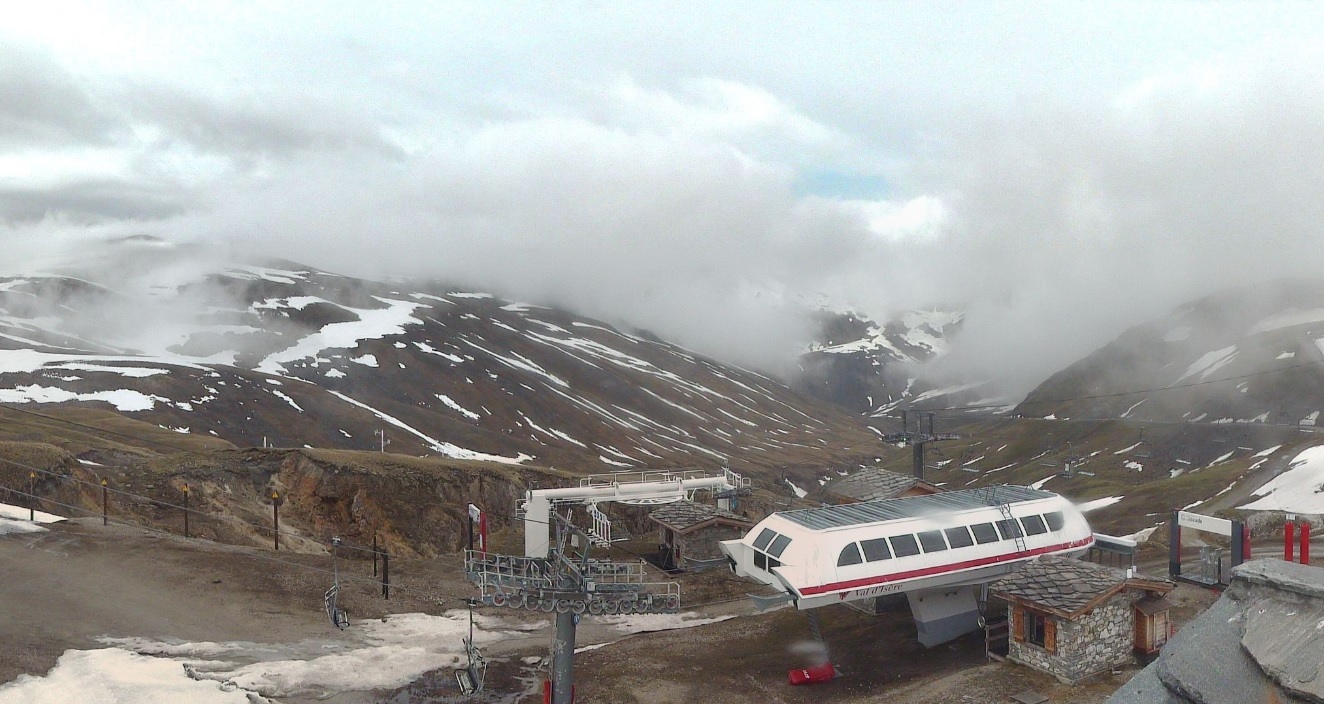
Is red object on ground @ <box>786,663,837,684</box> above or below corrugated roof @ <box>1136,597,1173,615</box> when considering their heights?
below

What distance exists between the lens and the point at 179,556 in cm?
4525

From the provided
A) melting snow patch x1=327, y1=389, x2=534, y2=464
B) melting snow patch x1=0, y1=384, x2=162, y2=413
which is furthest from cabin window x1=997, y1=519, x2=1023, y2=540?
melting snow patch x1=0, y1=384, x2=162, y2=413

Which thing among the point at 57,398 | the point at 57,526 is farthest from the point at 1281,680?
the point at 57,398

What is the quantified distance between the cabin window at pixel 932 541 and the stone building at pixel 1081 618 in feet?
10.7

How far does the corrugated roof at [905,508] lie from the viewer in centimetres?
3838

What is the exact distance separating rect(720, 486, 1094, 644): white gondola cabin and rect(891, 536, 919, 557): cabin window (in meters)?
0.04

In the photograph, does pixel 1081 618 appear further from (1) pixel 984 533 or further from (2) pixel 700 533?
(2) pixel 700 533

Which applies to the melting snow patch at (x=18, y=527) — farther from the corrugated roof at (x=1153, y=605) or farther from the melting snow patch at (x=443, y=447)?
the melting snow patch at (x=443, y=447)

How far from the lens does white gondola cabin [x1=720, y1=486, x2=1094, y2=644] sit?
118 feet

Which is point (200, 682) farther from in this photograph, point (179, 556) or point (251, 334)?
point (251, 334)

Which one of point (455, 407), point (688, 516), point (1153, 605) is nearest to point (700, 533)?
point (688, 516)

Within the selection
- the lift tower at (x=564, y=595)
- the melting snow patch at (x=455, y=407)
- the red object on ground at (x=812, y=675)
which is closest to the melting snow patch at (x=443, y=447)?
the melting snow patch at (x=455, y=407)

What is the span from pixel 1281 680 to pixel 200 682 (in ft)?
117

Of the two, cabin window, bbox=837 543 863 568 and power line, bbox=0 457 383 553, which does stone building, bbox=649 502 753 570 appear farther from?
power line, bbox=0 457 383 553
